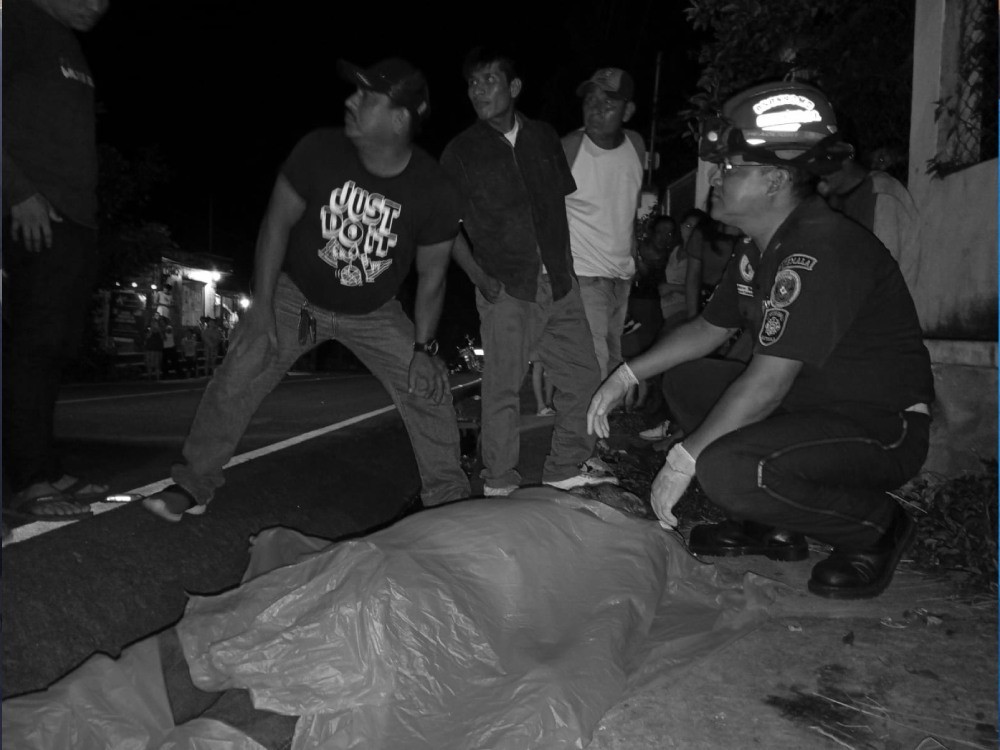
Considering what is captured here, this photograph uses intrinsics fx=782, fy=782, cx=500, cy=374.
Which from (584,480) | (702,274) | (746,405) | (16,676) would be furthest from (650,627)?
(702,274)

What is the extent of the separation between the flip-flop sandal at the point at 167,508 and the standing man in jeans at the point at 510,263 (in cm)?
130

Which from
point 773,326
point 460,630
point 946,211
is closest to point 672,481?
point 773,326

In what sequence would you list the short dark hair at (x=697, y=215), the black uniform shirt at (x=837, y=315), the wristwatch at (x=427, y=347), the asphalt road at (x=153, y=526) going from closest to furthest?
1. the asphalt road at (x=153, y=526)
2. the black uniform shirt at (x=837, y=315)
3. the wristwatch at (x=427, y=347)
4. the short dark hair at (x=697, y=215)

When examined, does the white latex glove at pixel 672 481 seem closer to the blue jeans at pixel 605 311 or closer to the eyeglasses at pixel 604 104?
the blue jeans at pixel 605 311

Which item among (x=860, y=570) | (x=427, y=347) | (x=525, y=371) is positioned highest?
(x=427, y=347)

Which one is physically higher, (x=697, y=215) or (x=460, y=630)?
(x=697, y=215)

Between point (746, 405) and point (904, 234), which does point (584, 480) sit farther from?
point (904, 234)

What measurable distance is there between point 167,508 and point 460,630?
1769 mm

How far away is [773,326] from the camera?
8.23ft

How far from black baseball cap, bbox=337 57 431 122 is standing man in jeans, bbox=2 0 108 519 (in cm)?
106

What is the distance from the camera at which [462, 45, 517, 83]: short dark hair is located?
3720 millimetres

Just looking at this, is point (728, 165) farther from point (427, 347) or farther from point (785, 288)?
point (427, 347)

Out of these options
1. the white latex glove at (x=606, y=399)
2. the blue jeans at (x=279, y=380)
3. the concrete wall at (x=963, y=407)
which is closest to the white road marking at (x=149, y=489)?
the blue jeans at (x=279, y=380)

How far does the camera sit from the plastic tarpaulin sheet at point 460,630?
5.66 ft
